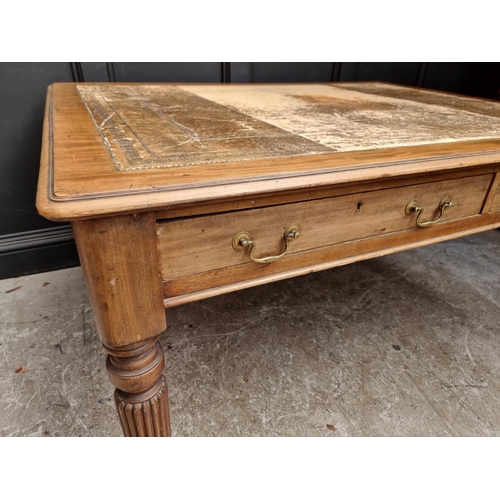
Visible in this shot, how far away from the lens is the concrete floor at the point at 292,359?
110cm

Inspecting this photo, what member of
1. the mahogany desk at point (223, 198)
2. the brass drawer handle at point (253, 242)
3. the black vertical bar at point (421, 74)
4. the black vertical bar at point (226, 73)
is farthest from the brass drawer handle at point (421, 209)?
the black vertical bar at point (421, 74)

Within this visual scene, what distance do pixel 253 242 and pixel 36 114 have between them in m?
1.32

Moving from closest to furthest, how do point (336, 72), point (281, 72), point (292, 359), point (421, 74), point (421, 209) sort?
point (421, 209) < point (292, 359) < point (281, 72) < point (336, 72) < point (421, 74)

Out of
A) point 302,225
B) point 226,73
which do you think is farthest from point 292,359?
point 226,73

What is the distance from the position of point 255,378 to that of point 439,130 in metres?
0.87

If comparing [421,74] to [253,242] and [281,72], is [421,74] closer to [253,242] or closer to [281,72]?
[281,72]

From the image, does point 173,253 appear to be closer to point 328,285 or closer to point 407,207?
point 407,207

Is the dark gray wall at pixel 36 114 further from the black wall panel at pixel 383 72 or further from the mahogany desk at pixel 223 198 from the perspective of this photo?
the mahogany desk at pixel 223 198

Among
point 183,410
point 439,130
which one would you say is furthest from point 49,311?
point 439,130

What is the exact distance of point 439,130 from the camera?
975mm

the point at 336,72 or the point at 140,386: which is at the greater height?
the point at 336,72

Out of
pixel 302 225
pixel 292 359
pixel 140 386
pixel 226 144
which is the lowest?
pixel 292 359

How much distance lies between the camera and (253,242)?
687mm

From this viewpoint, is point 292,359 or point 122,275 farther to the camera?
point 292,359
